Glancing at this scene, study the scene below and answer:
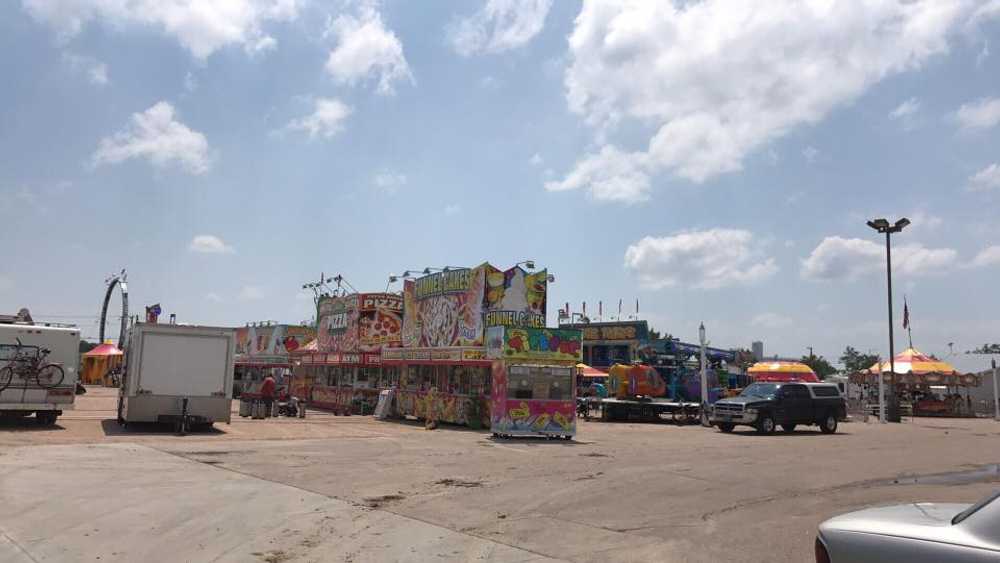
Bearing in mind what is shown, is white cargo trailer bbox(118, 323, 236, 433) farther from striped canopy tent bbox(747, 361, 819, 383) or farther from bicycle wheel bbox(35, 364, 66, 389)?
striped canopy tent bbox(747, 361, 819, 383)

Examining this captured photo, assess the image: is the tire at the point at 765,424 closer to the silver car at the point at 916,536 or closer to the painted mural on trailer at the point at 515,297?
the painted mural on trailer at the point at 515,297

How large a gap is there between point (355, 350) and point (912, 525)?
32.2 meters

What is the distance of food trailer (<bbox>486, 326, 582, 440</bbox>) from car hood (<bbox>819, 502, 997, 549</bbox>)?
17684 mm

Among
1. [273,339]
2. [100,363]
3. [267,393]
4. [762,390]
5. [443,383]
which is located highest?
[273,339]

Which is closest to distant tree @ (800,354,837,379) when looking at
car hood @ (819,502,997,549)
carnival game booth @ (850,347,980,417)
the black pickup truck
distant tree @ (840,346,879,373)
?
distant tree @ (840,346,879,373)

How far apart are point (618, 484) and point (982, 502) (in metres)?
8.83

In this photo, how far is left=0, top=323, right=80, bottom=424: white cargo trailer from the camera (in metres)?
20.8

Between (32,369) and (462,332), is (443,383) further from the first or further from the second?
(32,369)

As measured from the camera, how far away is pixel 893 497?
39.3 feet

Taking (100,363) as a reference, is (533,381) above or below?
below

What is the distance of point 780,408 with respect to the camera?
2825 cm

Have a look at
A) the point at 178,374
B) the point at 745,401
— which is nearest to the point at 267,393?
the point at 178,374

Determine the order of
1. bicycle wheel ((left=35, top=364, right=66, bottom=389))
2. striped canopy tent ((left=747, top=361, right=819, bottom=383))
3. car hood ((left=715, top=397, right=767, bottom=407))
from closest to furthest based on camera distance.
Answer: bicycle wheel ((left=35, top=364, right=66, bottom=389)) → car hood ((left=715, top=397, right=767, bottom=407)) → striped canopy tent ((left=747, top=361, right=819, bottom=383))

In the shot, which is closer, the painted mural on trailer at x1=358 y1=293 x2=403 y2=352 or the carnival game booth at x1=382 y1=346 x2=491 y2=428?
the carnival game booth at x1=382 y1=346 x2=491 y2=428
